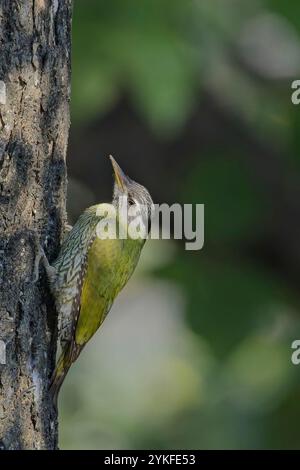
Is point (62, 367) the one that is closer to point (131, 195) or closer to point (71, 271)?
point (71, 271)

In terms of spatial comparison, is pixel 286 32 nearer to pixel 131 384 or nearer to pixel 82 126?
pixel 82 126

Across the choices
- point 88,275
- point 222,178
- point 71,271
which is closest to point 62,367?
point 71,271

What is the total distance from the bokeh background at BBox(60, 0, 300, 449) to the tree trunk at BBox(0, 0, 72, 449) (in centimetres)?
300

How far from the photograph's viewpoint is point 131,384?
42.9ft

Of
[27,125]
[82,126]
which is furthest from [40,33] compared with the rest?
[82,126]

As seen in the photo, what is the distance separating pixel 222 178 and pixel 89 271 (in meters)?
3.59

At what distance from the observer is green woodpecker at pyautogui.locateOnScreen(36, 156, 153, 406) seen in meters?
6.36

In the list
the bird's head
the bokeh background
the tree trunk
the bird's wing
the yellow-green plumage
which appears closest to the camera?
the tree trunk

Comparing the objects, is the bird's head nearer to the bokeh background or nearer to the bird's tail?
the bird's tail

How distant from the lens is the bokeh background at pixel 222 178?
9000 mm

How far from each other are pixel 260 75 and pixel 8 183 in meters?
5.35

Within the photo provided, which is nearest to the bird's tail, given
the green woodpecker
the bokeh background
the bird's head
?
the green woodpecker

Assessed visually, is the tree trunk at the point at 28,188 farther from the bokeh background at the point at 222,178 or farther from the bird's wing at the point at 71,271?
the bokeh background at the point at 222,178

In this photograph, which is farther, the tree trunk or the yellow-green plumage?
the yellow-green plumage
